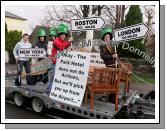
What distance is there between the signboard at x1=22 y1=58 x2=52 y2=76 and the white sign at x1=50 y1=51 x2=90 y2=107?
31.3 inches

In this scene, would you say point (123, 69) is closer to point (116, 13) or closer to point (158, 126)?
point (158, 126)

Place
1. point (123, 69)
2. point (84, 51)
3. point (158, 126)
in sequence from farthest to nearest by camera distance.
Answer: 1. point (123, 69)
2. point (84, 51)
3. point (158, 126)

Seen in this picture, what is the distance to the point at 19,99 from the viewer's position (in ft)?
25.9

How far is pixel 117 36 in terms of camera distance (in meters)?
6.51

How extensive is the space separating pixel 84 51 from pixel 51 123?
1.72 meters

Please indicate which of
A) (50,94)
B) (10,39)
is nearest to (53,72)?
(50,94)

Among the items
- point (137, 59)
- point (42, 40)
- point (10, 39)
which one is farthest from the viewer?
point (10, 39)

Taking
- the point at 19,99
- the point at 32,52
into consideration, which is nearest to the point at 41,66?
the point at 32,52

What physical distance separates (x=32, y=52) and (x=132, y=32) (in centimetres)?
275

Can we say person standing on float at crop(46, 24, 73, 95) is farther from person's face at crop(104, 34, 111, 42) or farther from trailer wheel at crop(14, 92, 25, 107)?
trailer wheel at crop(14, 92, 25, 107)

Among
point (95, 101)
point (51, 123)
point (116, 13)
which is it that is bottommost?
point (51, 123)

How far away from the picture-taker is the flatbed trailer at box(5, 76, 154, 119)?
6125mm

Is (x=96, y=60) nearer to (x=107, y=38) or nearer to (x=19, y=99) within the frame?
(x=107, y=38)

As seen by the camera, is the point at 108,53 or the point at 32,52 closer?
the point at 108,53
